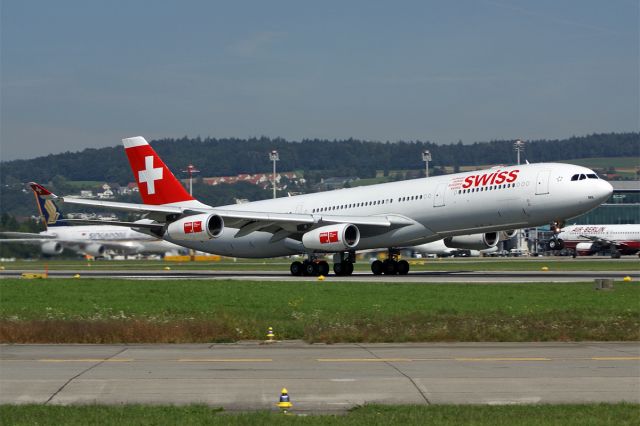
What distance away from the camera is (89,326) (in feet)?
76.4

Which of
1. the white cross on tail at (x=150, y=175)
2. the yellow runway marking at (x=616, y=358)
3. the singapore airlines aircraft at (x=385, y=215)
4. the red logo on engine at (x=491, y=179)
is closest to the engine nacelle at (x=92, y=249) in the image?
the white cross on tail at (x=150, y=175)

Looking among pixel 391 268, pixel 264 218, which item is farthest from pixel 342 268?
pixel 264 218

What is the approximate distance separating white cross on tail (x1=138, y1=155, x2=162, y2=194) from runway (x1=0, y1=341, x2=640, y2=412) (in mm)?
38497

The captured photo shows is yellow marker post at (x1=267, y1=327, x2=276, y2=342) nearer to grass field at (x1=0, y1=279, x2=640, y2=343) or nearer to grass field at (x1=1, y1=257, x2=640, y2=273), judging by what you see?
grass field at (x1=0, y1=279, x2=640, y2=343)

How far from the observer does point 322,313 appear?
88.5ft

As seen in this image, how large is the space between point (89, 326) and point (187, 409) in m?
10.9

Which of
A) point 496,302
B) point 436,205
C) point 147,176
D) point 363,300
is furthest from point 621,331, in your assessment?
point 147,176

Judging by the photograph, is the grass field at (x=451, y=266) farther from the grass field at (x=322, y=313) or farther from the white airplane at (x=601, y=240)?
the grass field at (x=322, y=313)

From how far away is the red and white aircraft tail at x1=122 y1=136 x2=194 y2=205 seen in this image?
59125mm

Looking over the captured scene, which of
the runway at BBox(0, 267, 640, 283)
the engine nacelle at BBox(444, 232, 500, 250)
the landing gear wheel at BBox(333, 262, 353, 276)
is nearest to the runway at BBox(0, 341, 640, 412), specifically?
the runway at BBox(0, 267, 640, 283)

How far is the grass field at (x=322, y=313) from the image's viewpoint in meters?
22.7

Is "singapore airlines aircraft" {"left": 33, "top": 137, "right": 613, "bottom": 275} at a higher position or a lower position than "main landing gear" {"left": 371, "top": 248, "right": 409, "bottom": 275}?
higher

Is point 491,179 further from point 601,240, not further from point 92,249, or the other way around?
point 92,249

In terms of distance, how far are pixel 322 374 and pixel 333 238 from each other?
32.8 meters
